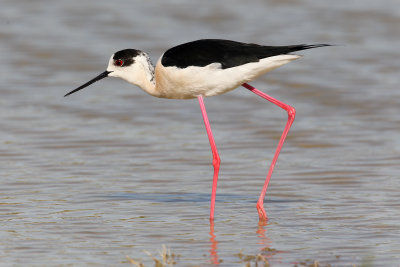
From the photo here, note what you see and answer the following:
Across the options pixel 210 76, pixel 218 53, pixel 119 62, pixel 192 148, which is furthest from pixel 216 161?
pixel 192 148

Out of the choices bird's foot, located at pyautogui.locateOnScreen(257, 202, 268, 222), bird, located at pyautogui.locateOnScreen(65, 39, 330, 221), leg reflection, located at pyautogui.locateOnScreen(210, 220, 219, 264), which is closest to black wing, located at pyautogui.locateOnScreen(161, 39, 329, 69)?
bird, located at pyautogui.locateOnScreen(65, 39, 330, 221)

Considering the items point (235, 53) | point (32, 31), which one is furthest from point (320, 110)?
point (32, 31)

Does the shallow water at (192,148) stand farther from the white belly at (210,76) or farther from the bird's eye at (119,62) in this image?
the bird's eye at (119,62)

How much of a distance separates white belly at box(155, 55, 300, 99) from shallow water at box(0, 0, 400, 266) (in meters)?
0.90

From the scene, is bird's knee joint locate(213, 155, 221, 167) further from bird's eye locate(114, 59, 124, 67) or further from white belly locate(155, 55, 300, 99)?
bird's eye locate(114, 59, 124, 67)

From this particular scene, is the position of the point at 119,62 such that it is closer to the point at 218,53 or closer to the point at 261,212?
the point at 218,53

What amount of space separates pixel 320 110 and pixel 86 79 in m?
3.36

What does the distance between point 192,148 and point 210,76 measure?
2.25 meters

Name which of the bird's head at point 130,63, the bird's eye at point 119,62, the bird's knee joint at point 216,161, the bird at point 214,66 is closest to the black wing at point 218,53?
the bird at point 214,66

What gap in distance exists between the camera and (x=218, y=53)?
23.4 ft

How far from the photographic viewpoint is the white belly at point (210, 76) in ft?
23.0

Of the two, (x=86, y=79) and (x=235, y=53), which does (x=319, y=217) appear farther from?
(x=86, y=79)

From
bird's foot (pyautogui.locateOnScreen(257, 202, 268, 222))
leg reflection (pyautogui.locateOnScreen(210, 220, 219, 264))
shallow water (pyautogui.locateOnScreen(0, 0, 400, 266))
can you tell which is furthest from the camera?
bird's foot (pyautogui.locateOnScreen(257, 202, 268, 222))

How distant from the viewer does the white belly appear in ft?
23.0
